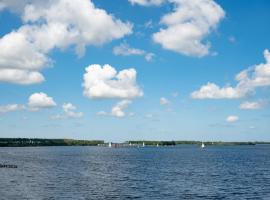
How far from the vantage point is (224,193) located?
270 ft

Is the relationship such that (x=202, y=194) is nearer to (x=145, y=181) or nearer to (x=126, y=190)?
(x=126, y=190)

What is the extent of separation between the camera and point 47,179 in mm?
103688

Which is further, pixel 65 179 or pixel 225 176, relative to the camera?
pixel 225 176

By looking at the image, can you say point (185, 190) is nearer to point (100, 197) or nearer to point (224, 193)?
point (224, 193)

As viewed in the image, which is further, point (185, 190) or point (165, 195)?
point (185, 190)

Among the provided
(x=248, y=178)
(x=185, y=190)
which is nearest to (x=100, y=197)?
(x=185, y=190)

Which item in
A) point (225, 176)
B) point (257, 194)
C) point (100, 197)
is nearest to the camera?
point (100, 197)

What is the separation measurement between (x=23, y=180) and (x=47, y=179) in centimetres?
573

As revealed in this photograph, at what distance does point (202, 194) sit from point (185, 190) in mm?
5663

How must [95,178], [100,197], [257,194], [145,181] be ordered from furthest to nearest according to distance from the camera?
[95,178] → [145,181] → [257,194] → [100,197]

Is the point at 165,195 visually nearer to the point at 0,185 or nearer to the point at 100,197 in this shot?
the point at 100,197

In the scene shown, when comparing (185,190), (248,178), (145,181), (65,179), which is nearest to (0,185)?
(65,179)

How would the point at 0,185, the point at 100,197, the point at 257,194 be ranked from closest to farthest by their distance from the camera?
1. the point at 100,197
2. the point at 257,194
3. the point at 0,185

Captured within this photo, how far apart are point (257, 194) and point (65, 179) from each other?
45.1 metres
